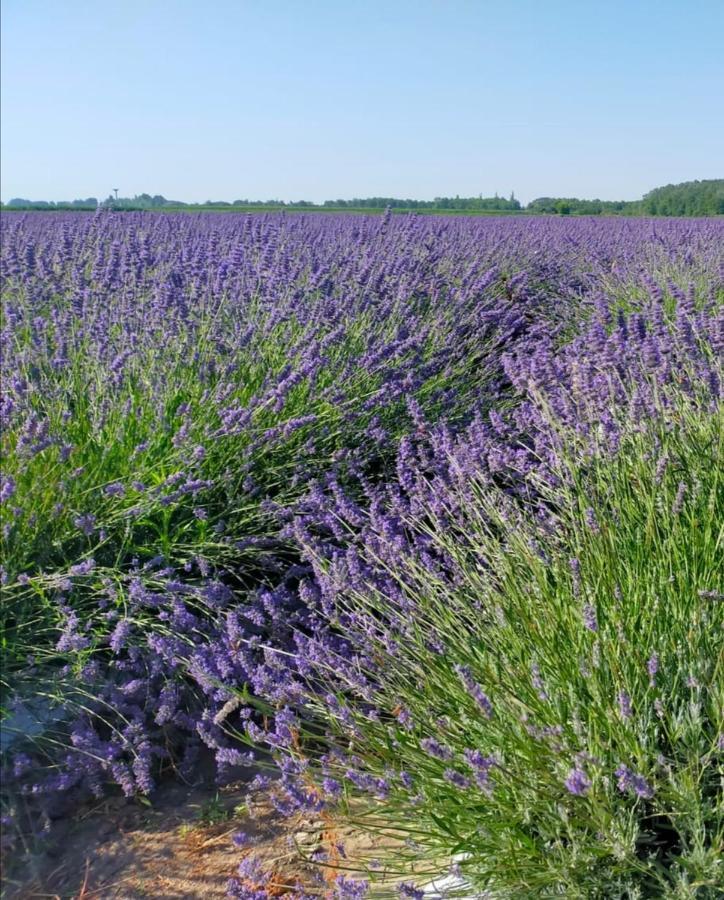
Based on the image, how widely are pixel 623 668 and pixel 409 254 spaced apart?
14.9 feet

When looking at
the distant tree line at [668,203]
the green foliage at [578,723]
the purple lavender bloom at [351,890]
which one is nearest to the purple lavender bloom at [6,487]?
the green foliage at [578,723]

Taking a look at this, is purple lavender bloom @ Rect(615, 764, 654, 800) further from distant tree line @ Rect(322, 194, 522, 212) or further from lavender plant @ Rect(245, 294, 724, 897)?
distant tree line @ Rect(322, 194, 522, 212)

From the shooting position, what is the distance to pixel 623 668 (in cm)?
158

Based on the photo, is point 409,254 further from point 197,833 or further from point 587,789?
point 587,789

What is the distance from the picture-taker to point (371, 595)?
226cm

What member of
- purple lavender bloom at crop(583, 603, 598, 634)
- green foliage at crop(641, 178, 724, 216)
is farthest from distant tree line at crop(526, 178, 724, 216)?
purple lavender bloom at crop(583, 603, 598, 634)

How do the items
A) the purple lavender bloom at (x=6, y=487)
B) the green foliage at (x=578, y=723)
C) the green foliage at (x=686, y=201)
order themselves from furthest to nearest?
the green foliage at (x=686, y=201) < the purple lavender bloom at (x=6, y=487) < the green foliage at (x=578, y=723)

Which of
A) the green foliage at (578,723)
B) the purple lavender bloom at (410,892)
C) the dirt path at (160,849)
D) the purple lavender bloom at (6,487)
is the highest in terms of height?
the purple lavender bloom at (6,487)

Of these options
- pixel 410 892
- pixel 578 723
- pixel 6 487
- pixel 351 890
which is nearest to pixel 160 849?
pixel 351 890

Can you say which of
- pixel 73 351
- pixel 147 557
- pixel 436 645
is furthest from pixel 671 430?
pixel 73 351

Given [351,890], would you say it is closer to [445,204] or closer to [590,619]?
[590,619]

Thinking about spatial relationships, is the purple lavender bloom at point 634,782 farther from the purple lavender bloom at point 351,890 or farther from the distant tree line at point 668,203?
the distant tree line at point 668,203

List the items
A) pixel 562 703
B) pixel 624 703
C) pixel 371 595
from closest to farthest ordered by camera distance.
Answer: pixel 624 703 → pixel 562 703 → pixel 371 595

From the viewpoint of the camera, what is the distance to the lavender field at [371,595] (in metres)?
1.53
